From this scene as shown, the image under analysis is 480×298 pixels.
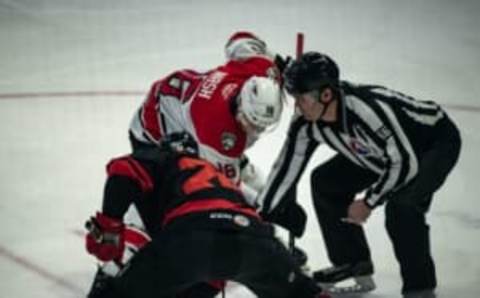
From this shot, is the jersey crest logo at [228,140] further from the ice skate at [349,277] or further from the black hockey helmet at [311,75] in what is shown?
the ice skate at [349,277]

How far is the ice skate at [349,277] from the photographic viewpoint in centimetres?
454

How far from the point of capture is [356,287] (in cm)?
455

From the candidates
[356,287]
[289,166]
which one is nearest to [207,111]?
[289,166]

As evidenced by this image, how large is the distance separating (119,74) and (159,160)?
13.8 ft

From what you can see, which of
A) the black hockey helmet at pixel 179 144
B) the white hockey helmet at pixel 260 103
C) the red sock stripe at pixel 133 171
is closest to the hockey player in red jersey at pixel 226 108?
the white hockey helmet at pixel 260 103

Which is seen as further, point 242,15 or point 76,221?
point 242,15

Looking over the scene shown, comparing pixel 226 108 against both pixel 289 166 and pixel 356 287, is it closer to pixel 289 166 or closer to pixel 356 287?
pixel 289 166

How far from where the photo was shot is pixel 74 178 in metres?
5.71

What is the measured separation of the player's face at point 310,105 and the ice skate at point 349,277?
724mm

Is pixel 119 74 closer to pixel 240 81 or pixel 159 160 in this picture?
pixel 240 81

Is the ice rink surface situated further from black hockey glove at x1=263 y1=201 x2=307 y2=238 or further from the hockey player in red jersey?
the hockey player in red jersey

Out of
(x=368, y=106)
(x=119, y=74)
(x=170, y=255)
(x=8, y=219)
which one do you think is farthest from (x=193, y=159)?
(x=119, y=74)

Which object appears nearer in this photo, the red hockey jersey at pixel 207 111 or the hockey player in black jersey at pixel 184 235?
the hockey player in black jersey at pixel 184 235

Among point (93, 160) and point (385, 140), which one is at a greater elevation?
point (385, 140)
